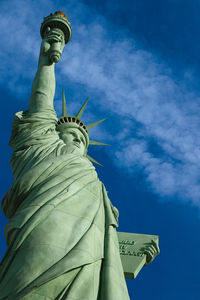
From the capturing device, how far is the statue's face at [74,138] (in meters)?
11.3

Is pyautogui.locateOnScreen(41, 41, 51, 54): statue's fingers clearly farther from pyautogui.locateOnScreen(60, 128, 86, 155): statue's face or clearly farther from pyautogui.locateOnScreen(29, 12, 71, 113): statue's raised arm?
pyautogui.locateOnScreen(60, 128, 86, 155): statue's face

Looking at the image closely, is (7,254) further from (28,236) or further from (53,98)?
(53,98)

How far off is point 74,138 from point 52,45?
3536 millimetres

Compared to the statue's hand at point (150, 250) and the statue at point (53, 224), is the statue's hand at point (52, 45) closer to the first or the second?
the statue at point (53, 224)

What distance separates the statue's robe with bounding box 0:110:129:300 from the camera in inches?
252

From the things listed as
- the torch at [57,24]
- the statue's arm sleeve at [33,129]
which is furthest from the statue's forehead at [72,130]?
the torch at [57,24]

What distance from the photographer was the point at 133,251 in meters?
10.1

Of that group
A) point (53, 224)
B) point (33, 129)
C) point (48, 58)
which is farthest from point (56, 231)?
point (48, 58)

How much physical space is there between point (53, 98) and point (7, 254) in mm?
5854

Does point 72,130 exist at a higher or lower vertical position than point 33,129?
higher

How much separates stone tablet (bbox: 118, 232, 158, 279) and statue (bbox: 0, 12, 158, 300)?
331 mm

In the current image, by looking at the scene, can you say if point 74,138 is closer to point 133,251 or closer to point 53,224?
point 133,251

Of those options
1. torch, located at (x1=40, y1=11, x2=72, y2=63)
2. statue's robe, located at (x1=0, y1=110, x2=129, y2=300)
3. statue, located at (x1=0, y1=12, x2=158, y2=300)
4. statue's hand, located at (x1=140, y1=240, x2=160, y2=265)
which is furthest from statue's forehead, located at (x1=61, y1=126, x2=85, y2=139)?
torch, located at (x1=40, y1=11, x2=72, y2=63)

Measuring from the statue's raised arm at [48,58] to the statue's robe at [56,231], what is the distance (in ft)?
5.54
